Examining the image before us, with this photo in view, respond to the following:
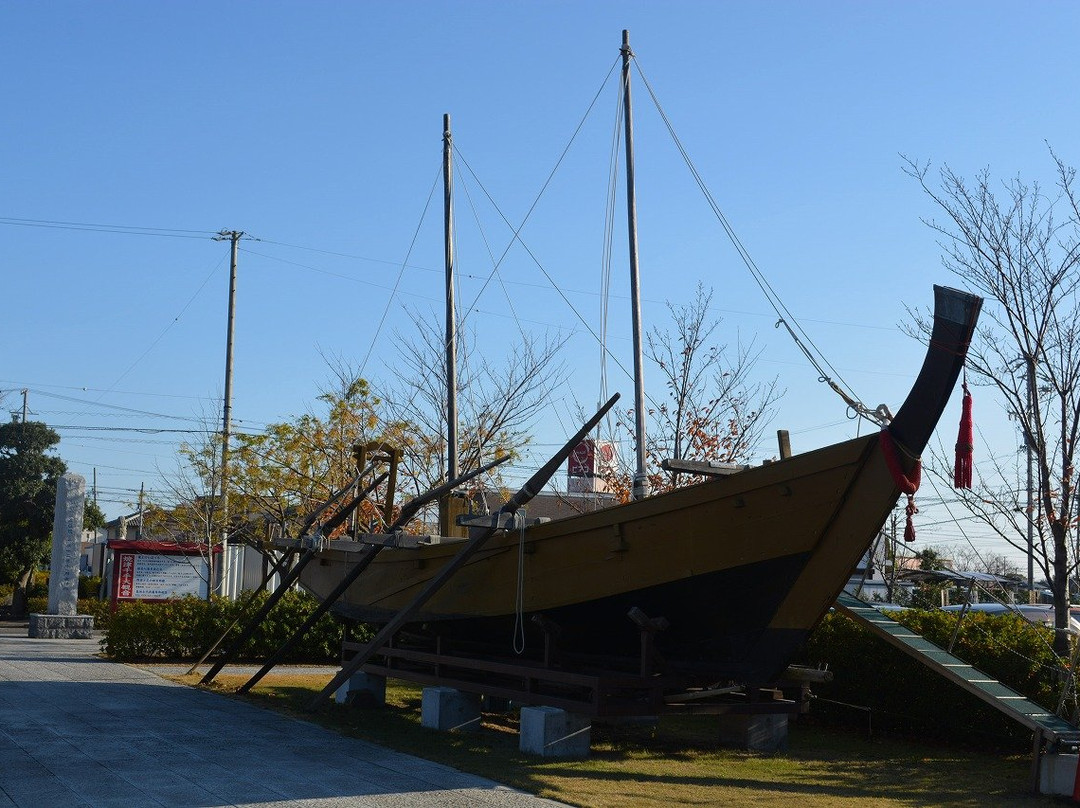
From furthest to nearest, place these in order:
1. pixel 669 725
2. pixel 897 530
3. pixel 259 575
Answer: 1. pixel 259 575
2. pixel 897 530
3. pixel 669 725

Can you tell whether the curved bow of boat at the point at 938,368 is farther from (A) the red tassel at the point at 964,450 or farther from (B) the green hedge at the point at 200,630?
(B) the green hedge at the point at 200,630

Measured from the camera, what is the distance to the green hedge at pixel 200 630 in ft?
54.5

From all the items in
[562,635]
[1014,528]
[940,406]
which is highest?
[940,406]

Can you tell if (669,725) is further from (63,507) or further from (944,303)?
(63,507)

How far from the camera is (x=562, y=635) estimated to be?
384 inches

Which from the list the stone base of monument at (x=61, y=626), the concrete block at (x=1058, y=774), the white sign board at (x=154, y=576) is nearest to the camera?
the concrete block at (x=1058, y=774)

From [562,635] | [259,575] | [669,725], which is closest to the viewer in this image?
[562,635]

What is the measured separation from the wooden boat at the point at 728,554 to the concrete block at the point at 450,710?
0.77m

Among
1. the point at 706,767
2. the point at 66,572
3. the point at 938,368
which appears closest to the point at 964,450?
the point at 938,368

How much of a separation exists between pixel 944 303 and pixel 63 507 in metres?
18.2

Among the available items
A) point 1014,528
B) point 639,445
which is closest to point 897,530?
point 639,445

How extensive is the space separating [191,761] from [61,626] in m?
14.0

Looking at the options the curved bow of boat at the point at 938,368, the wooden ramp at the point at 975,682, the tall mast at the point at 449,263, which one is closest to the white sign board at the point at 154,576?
the tall mast at the point at 449,263

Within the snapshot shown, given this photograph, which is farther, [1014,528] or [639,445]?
[639,445]
